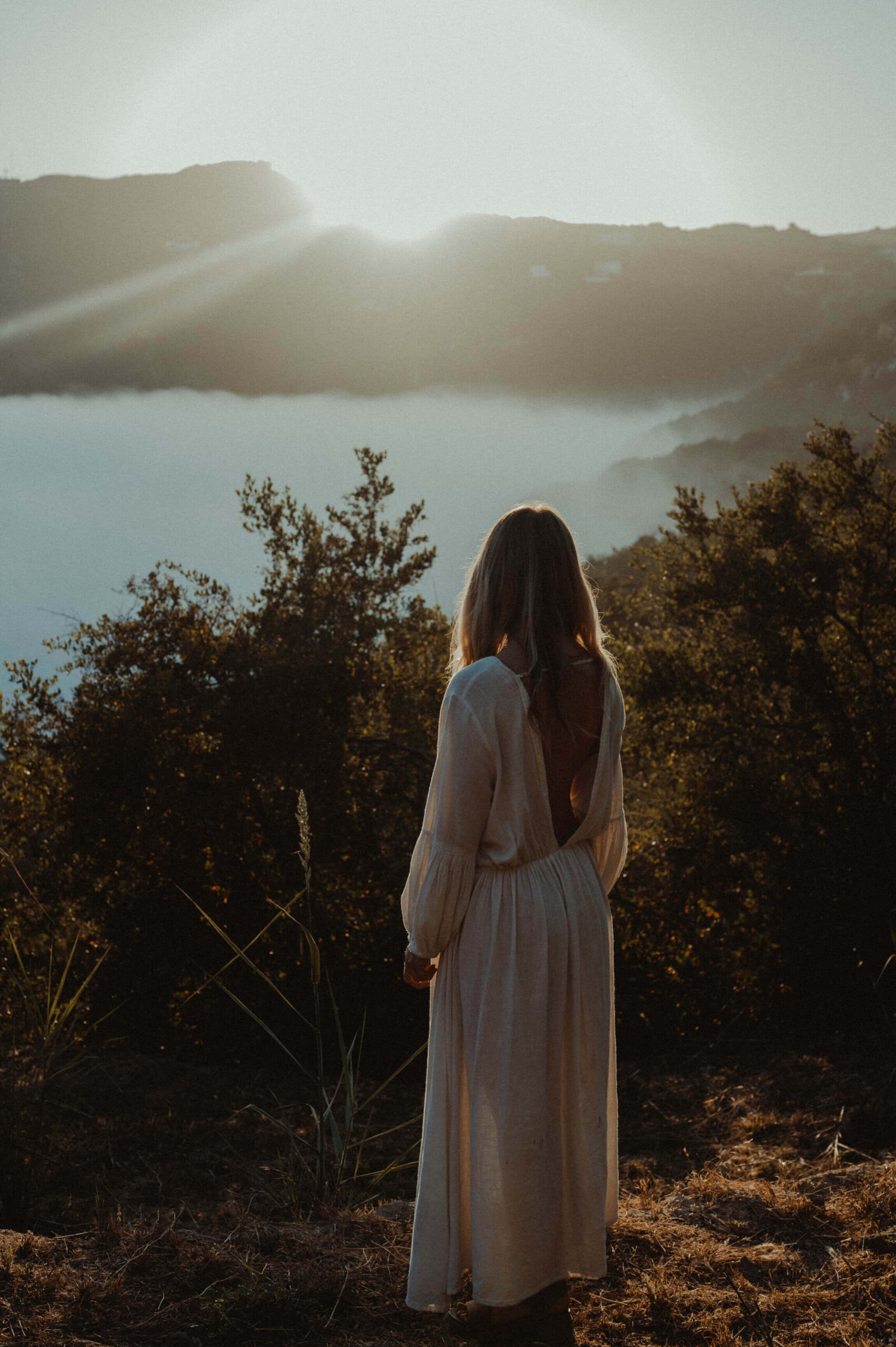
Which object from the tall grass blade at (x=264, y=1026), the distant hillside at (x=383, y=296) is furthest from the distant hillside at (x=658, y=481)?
the tall grass blade at (x=264, y=1026)

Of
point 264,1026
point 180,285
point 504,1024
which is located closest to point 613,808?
point 504,1024

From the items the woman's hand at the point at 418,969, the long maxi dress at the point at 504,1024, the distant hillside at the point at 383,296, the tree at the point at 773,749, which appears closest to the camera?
the long maxi dress at the point at 504,1024

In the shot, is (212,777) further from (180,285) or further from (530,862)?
(180,285)

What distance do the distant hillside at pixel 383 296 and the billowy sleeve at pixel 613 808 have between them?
40.3 meters

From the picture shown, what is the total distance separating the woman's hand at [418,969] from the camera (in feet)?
6.79

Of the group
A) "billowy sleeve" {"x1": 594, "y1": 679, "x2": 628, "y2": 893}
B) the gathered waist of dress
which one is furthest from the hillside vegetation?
the gathered waist of dress

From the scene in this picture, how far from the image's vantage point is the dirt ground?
2074 mm

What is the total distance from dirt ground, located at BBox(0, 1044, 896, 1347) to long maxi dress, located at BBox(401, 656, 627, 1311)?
314mm

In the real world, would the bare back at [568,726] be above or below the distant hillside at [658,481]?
below

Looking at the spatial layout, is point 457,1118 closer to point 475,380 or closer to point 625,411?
point 475,380

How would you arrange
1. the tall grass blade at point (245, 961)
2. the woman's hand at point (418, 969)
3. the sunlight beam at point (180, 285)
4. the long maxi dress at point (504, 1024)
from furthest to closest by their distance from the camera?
the sunlight beam at point (180, 285), the tall grass blade at point (245, 961), the woman's hand at point (418, 969), the long maxi dress at point (504, 1024)

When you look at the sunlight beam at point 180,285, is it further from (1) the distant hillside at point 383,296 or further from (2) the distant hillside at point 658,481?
(2) the distant hillside at point 658,481

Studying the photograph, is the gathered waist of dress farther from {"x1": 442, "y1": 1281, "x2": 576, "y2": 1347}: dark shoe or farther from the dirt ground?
the dirt ground

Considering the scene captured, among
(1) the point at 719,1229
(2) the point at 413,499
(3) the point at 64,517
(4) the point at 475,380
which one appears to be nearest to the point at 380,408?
(4) the point at 475,380
